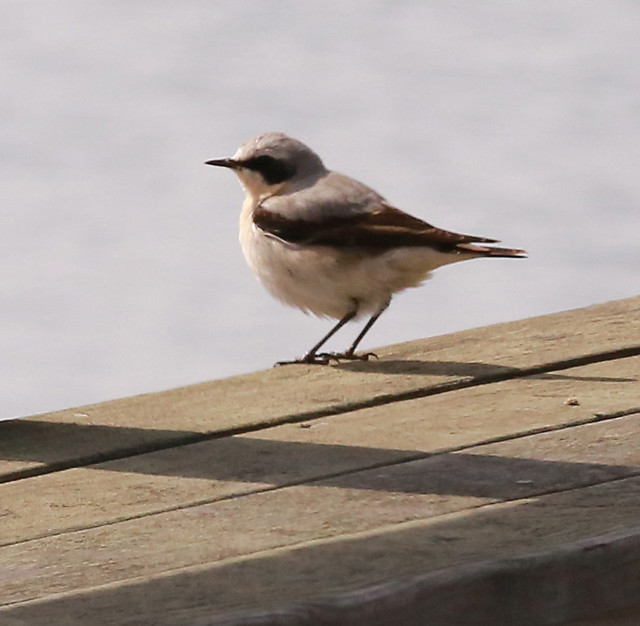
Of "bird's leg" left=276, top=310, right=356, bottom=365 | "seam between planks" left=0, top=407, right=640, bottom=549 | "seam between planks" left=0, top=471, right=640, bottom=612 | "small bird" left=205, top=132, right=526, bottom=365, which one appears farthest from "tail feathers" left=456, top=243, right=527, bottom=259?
"seam between planks" left=0, top=471, right=640, bottom=612

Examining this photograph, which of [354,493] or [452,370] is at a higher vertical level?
[452,370]

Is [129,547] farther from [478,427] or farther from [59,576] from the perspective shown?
[478,427]

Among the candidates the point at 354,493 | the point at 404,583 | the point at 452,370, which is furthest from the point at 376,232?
the point at 404,583

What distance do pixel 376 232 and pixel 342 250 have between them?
5.2 inches

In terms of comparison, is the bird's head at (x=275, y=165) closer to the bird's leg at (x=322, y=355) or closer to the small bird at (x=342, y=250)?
the small bird at (x=342, y=250)

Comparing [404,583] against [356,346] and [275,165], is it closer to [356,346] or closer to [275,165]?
[356,346]

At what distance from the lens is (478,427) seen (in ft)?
11.5

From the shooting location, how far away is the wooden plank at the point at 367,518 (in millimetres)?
2613

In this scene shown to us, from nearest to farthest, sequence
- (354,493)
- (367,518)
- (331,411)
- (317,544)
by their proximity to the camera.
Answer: (317,544), (367,518), (354,493), (331,411)

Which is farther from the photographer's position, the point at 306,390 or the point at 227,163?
the point at 227,163

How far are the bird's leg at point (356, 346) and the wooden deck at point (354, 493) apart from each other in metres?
0.12

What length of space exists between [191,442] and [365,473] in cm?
61

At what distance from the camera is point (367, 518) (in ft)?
9.44

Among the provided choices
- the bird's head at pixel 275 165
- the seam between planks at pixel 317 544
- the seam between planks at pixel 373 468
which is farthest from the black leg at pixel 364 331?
the seam between planks at pixel 317 544
